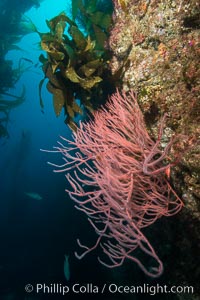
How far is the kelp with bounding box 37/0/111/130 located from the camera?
3.33 metres

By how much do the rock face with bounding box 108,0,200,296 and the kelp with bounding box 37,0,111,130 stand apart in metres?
0.59

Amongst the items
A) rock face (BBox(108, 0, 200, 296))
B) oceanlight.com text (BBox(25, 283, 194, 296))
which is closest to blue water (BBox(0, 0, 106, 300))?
oceanlight.com text (BBox(25, 283, 194, 296))

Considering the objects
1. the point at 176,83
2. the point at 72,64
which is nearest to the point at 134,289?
the point at 176,83

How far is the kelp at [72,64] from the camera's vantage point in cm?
333

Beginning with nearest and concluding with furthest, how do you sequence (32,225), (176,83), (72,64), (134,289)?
1. (176,83)
2. (72,64)
3. (134,289)
4. (32,225)

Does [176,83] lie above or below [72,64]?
below

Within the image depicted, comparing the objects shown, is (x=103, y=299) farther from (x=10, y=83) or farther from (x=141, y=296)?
(x=10, y=83)

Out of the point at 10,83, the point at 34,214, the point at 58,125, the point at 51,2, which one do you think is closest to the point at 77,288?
the point at 10,83

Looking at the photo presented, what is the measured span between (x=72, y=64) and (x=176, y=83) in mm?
1667

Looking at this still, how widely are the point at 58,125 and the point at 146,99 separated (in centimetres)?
4095

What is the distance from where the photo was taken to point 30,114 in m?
45.0

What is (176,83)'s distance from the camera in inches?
89.7

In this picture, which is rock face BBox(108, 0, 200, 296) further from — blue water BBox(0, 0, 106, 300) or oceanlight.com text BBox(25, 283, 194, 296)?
blue water BBox(0, 0, 106, 300)

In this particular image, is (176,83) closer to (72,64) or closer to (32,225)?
(72,64)
